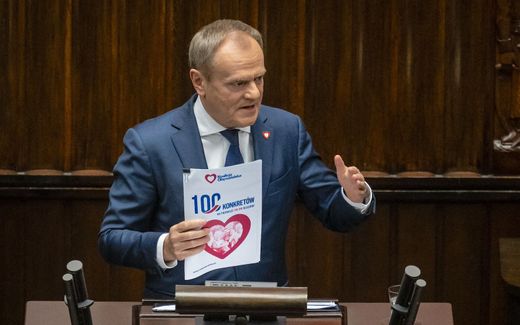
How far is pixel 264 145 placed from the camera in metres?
4.00

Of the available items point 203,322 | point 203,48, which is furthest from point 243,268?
point 203,322

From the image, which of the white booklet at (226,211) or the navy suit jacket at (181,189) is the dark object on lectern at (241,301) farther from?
the navy suit jacket at (181,189)

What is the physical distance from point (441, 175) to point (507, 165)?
0.32 meters

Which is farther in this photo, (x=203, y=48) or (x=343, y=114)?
(x=343, y=114)

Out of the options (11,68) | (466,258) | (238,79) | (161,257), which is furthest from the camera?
(466,258)

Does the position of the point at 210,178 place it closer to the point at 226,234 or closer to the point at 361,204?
the point at 226,234

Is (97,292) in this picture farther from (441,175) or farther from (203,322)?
(203,322)

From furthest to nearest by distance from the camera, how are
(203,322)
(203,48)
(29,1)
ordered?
(29,1)
(203,48)
(203,322)

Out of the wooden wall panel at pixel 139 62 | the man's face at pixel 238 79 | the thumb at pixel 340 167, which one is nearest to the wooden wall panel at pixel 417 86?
the wooden wall panel at pixel 139 62

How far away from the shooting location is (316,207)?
4.07m

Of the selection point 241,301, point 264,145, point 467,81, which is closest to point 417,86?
point 467,81

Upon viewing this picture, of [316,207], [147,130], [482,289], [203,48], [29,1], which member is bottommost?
[482,289]

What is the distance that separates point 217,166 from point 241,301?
1163 mm

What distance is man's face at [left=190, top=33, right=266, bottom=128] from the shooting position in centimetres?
382
